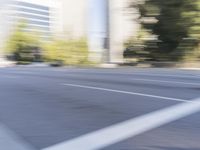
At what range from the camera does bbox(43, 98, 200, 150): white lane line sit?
19.7ft

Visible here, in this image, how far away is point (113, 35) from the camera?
4584cm

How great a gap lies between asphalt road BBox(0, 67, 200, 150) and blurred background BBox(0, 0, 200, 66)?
19.4 m

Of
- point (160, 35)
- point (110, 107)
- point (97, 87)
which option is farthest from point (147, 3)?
point (110, 107)

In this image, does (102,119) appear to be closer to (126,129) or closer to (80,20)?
(126,129)

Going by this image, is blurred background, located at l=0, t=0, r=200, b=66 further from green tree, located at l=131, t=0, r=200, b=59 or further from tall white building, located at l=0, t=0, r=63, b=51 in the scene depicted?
tall white building, located at l=0, t=0, r=63, b=51

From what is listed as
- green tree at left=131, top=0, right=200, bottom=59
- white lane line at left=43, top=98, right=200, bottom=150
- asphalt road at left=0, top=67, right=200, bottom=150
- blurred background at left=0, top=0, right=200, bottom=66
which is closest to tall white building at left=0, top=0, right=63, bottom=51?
blurred background at left=0, top=0, right=200, bottom=66

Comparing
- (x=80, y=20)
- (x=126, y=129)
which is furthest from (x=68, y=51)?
(x=126, y=129)

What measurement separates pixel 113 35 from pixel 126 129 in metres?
39.1

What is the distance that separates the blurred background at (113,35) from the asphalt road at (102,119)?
19.4 metres

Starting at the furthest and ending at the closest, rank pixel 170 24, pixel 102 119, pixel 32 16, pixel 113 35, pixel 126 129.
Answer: pixel 32 16, pixel 113 35, pixel 170 24, pixel 102 119, pixel 126 129

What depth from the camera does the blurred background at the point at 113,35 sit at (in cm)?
3148

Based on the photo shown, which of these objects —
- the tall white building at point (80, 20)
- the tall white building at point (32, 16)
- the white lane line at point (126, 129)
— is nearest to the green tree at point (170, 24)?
the tall white building at point (80, 20)

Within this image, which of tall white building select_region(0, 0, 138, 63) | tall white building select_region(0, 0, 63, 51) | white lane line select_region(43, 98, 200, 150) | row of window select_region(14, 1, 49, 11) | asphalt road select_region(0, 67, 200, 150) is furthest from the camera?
row of window select_region(14, 1, 49, 11)

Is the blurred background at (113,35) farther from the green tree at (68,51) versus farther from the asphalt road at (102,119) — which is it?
the asphalt road at (102,119)
